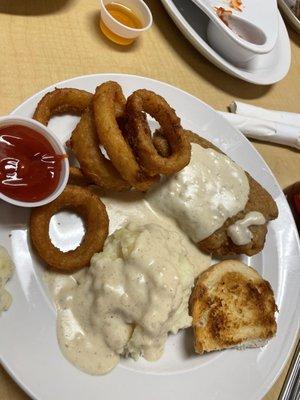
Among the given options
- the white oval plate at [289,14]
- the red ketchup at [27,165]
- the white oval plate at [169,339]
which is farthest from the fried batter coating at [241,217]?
the white oval plate at [289,14]

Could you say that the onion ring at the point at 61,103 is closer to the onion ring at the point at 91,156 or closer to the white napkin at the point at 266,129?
the onion ring at the point at 91,156

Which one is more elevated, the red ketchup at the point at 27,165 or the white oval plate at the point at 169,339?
the red ketchup at the point at 27,165

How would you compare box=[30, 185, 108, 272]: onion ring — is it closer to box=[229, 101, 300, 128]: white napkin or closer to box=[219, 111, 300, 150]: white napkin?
box=[219, 111, 300, 150]: white napkin

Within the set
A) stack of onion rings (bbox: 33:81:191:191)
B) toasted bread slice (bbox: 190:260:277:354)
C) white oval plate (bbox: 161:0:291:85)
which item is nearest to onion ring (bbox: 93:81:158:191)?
stack of onion rings (bbox: 33:81:191:191)

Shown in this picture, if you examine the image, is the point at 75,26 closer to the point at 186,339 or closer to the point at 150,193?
the point at 150,193

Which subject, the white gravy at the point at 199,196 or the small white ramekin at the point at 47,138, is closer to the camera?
the small white ramekin at the point at 47,138

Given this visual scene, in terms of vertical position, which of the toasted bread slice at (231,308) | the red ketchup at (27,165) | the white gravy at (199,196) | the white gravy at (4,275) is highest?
the red ketchup at (27,165)

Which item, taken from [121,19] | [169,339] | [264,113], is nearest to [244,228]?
[169,339]
